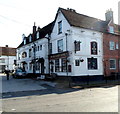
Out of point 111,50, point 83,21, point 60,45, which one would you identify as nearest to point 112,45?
point 111,50

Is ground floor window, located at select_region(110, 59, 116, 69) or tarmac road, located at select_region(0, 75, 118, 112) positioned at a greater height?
ground floor window, located at select_region(110, 59, 116, 69)

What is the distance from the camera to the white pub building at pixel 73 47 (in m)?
20.7

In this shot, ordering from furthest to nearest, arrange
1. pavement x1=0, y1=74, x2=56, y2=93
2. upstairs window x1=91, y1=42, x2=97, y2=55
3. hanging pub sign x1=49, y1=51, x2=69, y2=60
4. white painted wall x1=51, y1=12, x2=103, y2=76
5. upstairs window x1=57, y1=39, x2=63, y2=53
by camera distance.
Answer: upstairs window x1=57, y1=39, x2=63, y2=53 → upstairs window x1=91, y1=42, x2=97, y2=55 → hanging pub sign x1=49, y1=51, x2=69, y2=60 → white painted wall x1=51, y1=12, x2=103, y2=76 → pavement x1=0, y1=74, x2=56, y2=93

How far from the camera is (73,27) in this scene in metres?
20.9

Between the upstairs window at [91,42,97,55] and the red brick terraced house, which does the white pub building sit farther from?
the red brick terraced house

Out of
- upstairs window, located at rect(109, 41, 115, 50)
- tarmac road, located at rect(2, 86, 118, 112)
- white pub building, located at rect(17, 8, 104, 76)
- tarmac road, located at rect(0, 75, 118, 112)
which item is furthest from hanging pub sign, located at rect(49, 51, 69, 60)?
tarmac road, located at rect(2, 86, 118, 112)

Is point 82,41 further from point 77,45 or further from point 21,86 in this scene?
point 21,86

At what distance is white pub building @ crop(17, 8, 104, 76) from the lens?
68.0 ft

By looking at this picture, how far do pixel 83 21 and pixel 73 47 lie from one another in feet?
18.4

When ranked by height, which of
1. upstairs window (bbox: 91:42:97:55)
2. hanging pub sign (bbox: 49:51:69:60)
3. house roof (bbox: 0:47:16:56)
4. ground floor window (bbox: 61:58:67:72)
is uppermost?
house roof (bbox: 0:47:16:56)

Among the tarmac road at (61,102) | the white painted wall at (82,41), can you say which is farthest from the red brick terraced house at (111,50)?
the tarmac road at (61,102)

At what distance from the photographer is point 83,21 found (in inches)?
926

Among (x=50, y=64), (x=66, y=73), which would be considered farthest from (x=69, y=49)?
(x=50, y=64)

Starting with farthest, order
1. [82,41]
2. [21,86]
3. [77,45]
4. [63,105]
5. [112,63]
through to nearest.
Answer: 1. [112,63]
2. [82,41]
3. [77,45]
4. [21,86]
5. [63,105]
